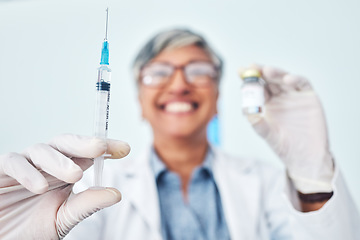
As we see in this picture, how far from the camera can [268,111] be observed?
108cm

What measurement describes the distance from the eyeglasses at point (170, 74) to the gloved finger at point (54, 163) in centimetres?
68

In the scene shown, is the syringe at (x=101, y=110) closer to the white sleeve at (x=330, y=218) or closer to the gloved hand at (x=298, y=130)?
the gloved hand at (x=298, y=130)

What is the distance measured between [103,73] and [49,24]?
4.86 feet

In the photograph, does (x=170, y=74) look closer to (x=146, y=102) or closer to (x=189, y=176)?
(x=146, y=102)

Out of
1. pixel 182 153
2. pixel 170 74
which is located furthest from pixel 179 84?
pixel 182 153

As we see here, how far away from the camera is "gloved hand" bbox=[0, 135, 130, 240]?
60cm

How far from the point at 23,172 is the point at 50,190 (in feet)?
0.28

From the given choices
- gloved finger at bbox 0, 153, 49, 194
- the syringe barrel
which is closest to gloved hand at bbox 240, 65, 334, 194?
the syringe barrel

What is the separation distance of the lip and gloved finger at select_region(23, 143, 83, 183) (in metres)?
0.67

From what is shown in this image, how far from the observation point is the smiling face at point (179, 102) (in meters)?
1.27

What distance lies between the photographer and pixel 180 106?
127 centimetres

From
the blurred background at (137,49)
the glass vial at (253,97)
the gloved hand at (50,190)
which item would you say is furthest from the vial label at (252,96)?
the blurred background at (137,49)

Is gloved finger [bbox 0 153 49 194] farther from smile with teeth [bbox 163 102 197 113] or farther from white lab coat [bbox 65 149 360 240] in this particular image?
smile with teeth [bbox 163 102 197 113]

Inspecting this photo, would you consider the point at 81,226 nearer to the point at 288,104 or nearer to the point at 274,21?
the point at 288,104
